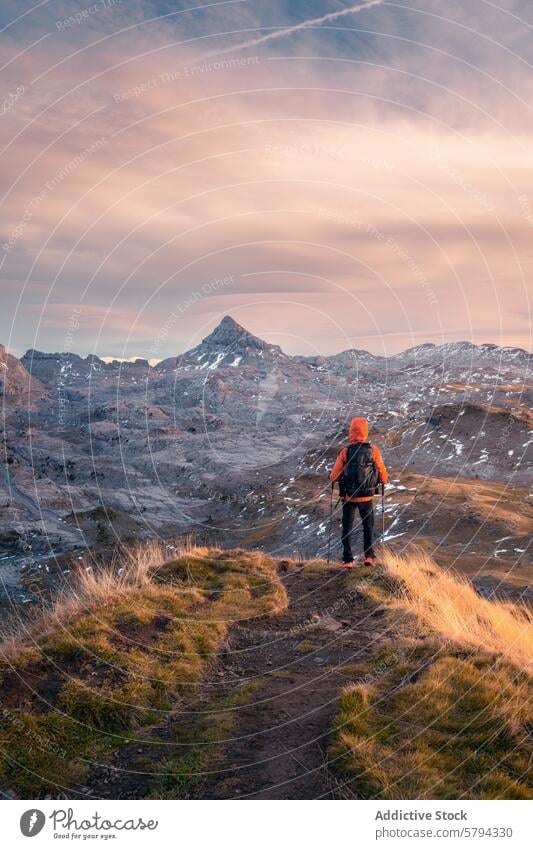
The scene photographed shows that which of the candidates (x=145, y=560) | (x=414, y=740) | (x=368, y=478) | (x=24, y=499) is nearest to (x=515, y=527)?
(x=368, y=478)

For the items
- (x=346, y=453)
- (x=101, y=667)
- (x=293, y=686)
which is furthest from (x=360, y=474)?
(x=101, y=667)

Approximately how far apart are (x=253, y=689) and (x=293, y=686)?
0.62 m

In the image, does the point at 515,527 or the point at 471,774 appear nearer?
the point at 471,774

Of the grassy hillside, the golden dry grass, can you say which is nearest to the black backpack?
the golden dry grass

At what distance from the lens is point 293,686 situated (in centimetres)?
897

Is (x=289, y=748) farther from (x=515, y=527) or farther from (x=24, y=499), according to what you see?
(x=24, y=499)

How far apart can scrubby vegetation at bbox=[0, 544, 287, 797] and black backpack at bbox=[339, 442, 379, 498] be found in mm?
3942

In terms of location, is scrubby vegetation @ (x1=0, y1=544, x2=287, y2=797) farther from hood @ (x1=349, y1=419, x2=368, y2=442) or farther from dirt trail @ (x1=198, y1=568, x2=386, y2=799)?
hood @ (x1=349, y1=419, x2=368, y2=442)
